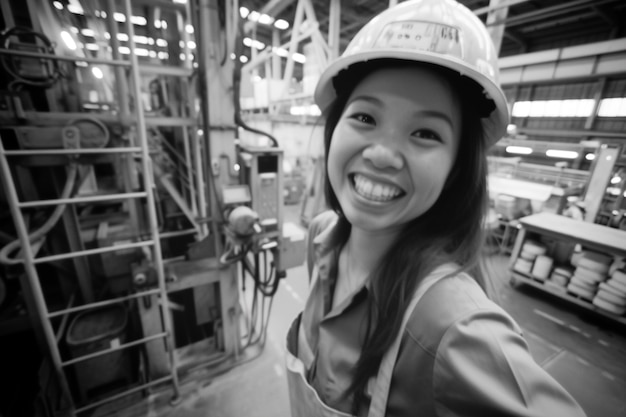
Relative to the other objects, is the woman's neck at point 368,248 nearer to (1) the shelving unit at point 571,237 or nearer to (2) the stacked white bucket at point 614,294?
(1) the shelving unit at point 571,237

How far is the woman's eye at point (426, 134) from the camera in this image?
0.80m

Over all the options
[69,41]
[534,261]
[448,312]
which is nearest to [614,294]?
[534,261]

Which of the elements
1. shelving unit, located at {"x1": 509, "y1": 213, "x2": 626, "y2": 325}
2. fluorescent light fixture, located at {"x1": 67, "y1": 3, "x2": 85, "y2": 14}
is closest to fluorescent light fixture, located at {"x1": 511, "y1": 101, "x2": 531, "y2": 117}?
shelving unit, located at {"x1": 509, "y1": 213, "x2": 626, "y2": 325}

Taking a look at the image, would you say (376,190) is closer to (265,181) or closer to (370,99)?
(370,99)

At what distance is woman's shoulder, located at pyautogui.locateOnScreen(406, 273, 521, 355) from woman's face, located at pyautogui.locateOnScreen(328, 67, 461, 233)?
24 cm

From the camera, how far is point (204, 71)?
1878 millimetres

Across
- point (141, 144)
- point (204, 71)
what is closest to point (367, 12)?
point (204, 71)

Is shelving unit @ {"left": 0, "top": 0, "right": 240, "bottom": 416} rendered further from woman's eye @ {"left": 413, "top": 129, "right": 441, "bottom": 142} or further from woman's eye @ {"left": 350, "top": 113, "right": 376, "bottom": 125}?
woman's eye @ {"left": 413, "top": 129, "right": 441, "bottom": 142}

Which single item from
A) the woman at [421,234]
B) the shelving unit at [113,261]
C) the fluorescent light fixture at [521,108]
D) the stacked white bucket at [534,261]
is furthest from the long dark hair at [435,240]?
the fluorescent light fixture at [521,108]

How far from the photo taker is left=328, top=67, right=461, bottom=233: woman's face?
767 millimetres

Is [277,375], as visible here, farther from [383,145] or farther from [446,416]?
[383,145]

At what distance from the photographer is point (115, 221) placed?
8.29 feet

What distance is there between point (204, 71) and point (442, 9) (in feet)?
5.37

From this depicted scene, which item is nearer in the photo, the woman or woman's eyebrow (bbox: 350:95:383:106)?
the woman
